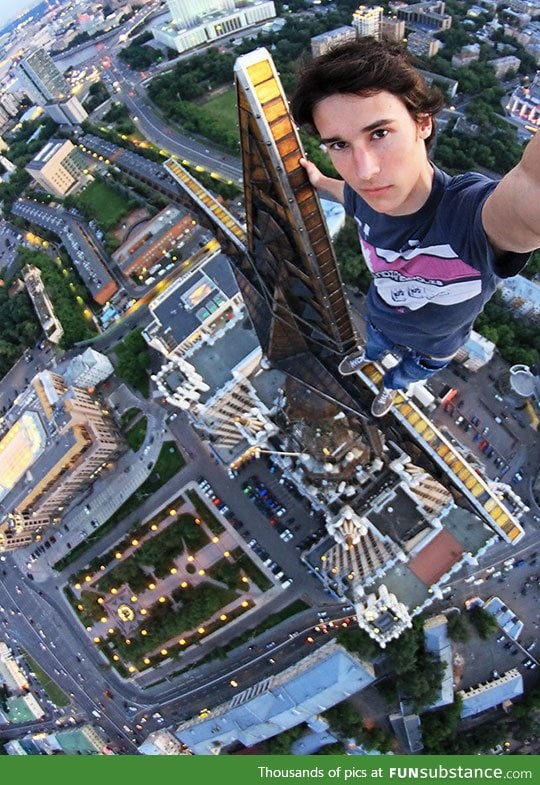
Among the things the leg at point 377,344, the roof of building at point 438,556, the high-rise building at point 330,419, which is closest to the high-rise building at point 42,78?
the high-rise building at point 330,419

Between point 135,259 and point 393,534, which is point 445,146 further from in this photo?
point 393,534

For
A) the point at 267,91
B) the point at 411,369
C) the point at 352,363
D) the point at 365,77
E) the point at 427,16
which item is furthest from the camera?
the point at 427,16

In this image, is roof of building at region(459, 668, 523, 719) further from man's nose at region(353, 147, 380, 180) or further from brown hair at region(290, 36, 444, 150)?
brown hair at region(290, 36, 444, 150)

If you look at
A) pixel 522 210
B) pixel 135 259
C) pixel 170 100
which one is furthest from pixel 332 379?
pixel 170 100

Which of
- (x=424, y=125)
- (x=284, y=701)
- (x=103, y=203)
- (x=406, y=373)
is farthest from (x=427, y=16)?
(x=284, y=701)

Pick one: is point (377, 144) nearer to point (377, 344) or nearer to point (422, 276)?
point (422, 276)

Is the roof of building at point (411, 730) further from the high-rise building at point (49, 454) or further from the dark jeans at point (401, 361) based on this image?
the high-rise building at point (49, 454)
